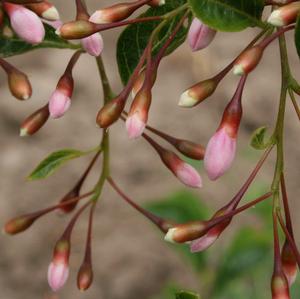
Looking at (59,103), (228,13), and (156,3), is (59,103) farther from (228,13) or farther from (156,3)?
(228,13)

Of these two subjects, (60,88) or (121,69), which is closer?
(60,88)

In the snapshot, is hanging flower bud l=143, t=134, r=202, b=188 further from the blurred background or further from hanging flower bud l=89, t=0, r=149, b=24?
the blurred background

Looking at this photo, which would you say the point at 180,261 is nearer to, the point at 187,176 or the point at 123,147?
the point at 123,147

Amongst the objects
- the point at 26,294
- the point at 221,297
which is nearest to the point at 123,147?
the point at 26,294

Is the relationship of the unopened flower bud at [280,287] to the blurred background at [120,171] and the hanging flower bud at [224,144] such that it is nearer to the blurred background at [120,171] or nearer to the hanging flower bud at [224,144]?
the hanging flower bud at [224,144]

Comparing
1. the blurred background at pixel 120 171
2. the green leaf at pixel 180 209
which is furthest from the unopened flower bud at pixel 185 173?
the blurred background at pixel 120 171

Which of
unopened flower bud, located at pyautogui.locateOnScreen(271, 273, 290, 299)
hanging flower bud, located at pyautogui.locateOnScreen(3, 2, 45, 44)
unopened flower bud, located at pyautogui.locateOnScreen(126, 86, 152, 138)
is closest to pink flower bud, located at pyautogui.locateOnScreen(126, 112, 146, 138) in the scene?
unopened flower bud, located at pyautogui.locateOnScreen(126, 86, 152, 138)

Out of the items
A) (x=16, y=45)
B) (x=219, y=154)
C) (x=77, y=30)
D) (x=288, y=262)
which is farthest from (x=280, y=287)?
(x=16, y=45)
